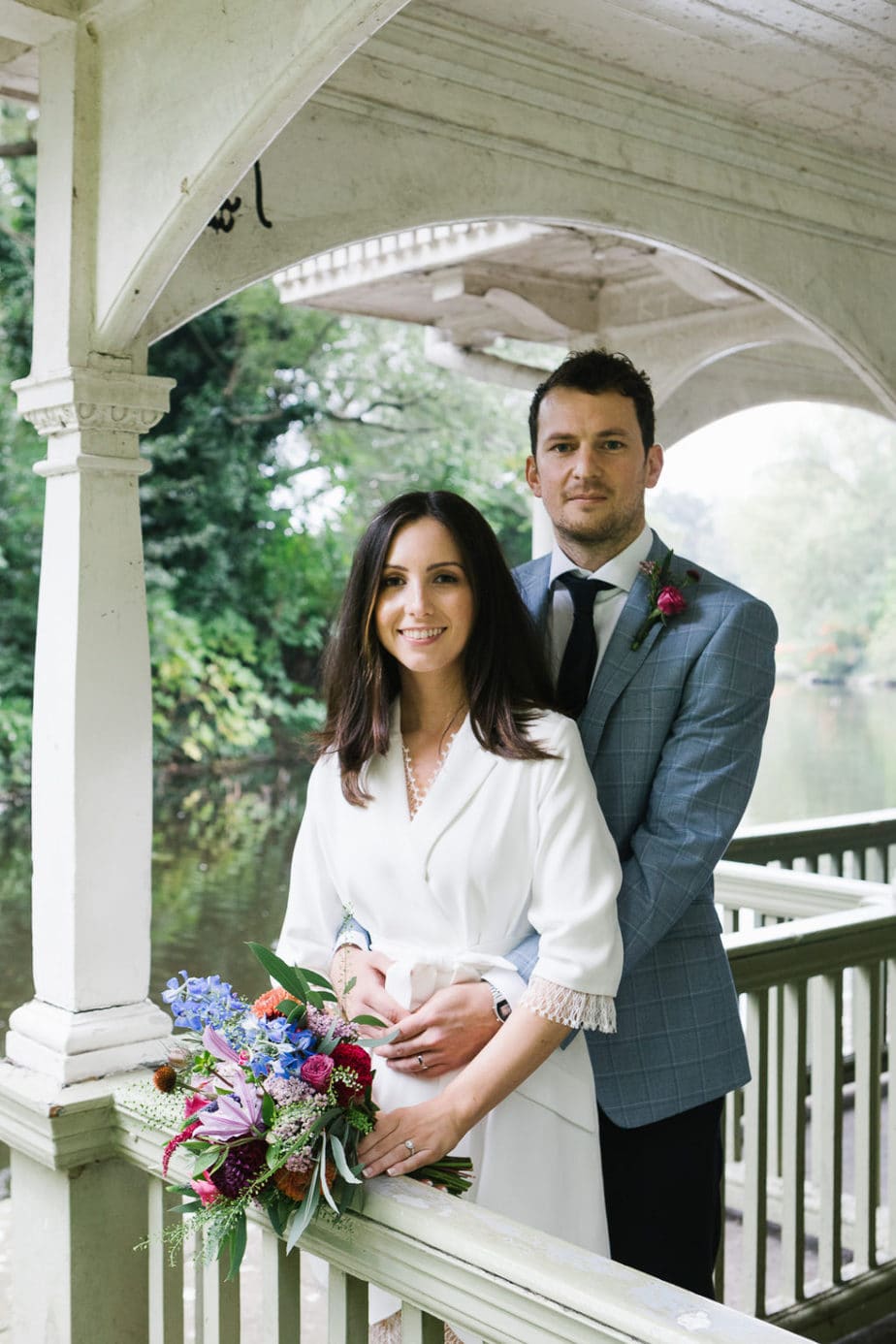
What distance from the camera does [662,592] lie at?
2.11 meters

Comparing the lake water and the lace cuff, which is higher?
the lace cuff

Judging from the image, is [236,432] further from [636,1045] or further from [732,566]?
[636,1045]

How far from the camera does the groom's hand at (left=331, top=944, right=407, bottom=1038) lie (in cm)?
191

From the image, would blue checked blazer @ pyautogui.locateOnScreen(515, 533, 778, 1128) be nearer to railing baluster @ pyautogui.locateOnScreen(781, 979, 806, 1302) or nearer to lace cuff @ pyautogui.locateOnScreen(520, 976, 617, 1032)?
lace cuff @ pyautogui.locateOnScreen(520, 976, 617, 1032)

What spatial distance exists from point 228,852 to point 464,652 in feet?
33.8

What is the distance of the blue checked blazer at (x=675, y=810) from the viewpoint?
1.98m

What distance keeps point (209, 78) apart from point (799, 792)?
63.1ft

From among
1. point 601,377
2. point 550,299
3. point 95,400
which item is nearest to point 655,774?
point 601,377

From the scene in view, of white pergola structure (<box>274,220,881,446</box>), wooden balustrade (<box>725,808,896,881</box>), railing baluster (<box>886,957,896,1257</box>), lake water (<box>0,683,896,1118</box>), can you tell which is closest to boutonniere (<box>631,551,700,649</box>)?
railing baluster (<box>886,957,896,1257</box>)

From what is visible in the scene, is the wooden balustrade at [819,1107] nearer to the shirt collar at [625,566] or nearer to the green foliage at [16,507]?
the shirt collar at [625,566]

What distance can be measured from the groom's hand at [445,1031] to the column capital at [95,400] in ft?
3.57

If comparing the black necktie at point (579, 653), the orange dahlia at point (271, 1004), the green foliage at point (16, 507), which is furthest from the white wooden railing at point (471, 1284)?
the green foliage at point (16, 507)

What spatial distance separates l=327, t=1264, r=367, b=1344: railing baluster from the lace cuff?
407 mm

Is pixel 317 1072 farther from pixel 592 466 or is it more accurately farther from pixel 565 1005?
pixel 592 466
